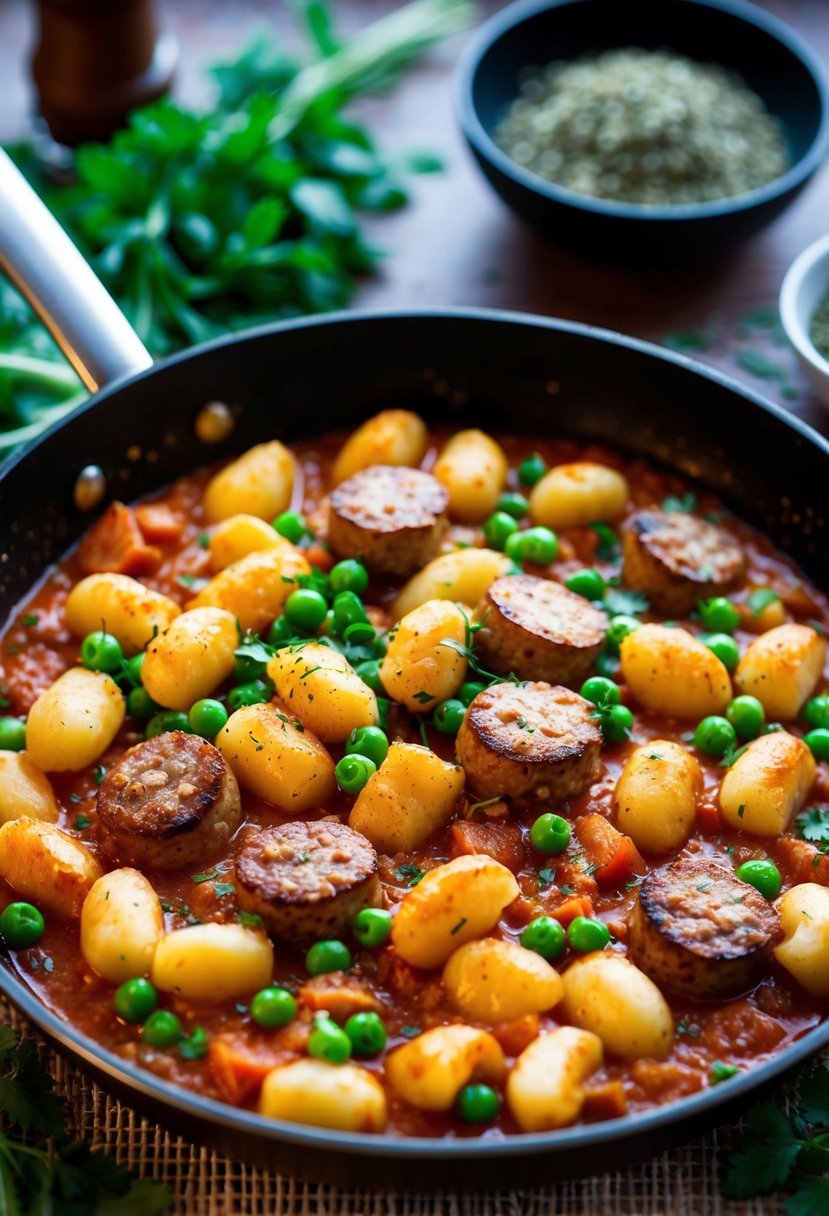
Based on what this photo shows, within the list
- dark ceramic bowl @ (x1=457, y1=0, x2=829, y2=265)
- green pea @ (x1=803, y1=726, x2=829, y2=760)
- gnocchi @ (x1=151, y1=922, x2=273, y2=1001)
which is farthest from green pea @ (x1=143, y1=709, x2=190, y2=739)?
dark ceramic bowl @ (x1=457, y1=0, x2=829, y2=265)

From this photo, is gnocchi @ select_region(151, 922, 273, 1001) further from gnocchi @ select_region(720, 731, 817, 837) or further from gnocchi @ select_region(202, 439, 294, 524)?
gnocchi @ select_region(202, 439, 294, 524)

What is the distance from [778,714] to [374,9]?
418cm

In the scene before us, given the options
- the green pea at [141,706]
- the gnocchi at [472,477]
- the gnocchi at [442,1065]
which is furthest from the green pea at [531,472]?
the gnocchi at [442,1065]

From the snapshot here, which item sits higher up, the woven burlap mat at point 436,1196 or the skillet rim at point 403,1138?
the skillet rim at point 403,1138

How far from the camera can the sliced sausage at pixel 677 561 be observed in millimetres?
3857

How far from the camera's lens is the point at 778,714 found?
11.9ft

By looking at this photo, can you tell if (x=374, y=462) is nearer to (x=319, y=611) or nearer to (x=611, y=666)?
(x=319, y=611)

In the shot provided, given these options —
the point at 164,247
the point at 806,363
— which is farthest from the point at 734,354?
the point at 164,247

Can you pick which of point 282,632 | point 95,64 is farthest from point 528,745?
point 95,64

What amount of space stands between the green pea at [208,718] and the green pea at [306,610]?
1.09 feet

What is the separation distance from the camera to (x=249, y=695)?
139 inches

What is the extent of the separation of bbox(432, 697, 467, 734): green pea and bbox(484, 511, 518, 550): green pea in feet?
2.21

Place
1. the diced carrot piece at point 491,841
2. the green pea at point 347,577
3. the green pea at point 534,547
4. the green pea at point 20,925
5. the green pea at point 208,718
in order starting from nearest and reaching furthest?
1. the green pea at point 20,925
2. the diced carrot piece at point 491,841
3. the green pea at point 208,718
4. the green pea at point 347,577
5. the green pea at point 534,547

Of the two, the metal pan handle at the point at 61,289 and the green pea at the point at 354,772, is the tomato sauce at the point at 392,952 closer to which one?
the green pea at the point at 354,772
